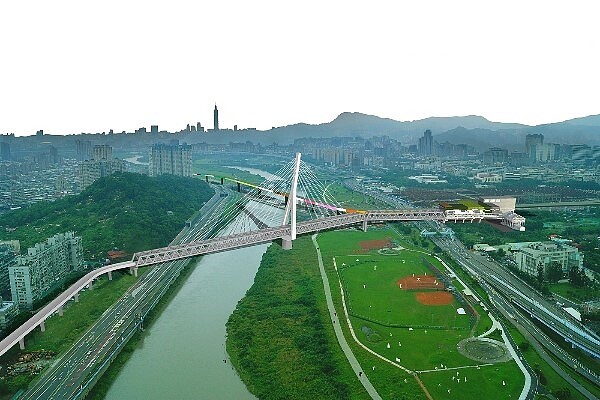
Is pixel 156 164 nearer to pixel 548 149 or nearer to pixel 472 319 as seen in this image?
pixel 472 319

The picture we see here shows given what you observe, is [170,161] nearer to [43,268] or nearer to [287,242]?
[43,268]

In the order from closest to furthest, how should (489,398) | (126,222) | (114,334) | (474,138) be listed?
(489,398) → (114,334) → (126,222) → (474,138)

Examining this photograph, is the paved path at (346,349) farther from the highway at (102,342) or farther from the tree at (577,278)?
the tree at (577,278)

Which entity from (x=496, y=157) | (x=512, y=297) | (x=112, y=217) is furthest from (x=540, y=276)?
(x=496, y=157)

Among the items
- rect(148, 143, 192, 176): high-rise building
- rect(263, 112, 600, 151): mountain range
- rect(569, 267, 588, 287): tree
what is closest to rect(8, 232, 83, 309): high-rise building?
rect(569, 267, 588, 287): tree

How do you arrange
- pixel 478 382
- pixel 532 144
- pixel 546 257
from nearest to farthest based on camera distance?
pixel 478 382 < pixel 546 257 < pixel 532 144

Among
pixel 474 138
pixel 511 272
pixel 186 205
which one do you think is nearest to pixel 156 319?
pixel 511 272

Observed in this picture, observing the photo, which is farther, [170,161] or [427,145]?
[427,145]
